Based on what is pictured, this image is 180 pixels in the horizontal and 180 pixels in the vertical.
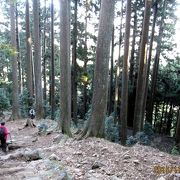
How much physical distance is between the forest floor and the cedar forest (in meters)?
1.47

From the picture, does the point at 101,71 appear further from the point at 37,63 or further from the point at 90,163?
the point at 37,63

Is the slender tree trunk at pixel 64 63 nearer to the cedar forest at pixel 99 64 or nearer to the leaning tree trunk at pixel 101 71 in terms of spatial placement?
the cedar forest at pixel 99 64

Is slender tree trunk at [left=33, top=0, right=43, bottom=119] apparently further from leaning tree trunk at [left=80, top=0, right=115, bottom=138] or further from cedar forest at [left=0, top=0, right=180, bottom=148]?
leaning tree trunk at [left=80, top=0, right=115, bottom=138]

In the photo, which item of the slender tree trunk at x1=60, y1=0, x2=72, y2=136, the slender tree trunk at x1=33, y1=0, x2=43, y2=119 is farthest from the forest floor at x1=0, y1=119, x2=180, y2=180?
the slender tree trunk at x1=33, y1=0, x2=43, y2=119

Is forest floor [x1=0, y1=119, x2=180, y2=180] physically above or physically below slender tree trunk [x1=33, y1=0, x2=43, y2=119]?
below

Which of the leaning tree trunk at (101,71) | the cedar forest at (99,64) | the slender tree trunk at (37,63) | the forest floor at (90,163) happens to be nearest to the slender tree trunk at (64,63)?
the cedar forest at (99,64)

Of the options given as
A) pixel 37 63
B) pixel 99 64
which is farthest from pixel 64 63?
pixel 37 63

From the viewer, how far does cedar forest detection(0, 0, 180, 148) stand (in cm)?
936

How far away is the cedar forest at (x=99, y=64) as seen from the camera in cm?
936

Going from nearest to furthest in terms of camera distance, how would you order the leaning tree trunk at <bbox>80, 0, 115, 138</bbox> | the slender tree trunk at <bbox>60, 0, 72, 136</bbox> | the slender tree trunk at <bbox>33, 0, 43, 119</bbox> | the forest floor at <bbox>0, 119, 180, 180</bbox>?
the forest floor at <bbox>0, 119, 180, 180</bbox> → the leaning tree trunk at <bbox>80, 0, 115, 138</bbox> → the slender tree trunk at <bbox>60, 0, 72, 136</bbox> → the slender tree trunk at <bbox>33, 0, 43, 119</bbox>

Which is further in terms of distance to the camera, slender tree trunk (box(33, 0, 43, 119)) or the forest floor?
slender tree trunk (box(33, 0, 43, 119))

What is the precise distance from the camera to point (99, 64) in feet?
30.3

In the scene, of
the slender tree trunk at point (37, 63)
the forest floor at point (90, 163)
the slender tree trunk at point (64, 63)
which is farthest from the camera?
the slender tree trunk at point (37, 63)

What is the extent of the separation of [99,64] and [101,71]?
0.79 ft
